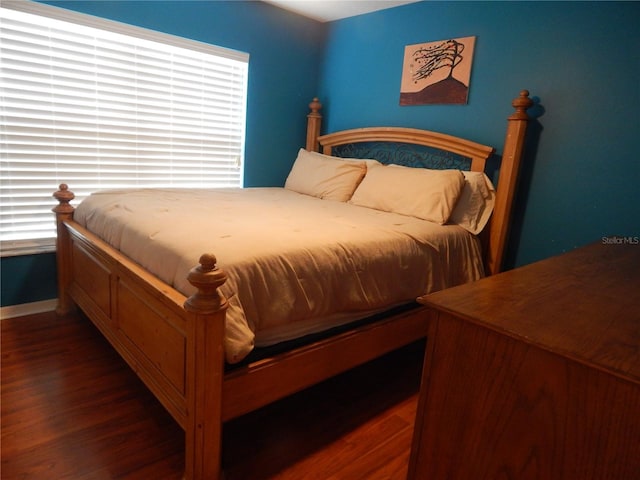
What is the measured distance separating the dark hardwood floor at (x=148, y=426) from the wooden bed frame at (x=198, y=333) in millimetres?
203

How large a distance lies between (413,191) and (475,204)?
1.28 ft

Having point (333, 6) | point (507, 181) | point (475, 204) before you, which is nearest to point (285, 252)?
point (475, 204)

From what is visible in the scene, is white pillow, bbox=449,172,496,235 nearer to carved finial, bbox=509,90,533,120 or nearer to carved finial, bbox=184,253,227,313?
carved finial, bbox=509,90,533,120

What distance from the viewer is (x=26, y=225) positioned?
2.58 metres

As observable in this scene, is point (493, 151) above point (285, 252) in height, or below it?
above

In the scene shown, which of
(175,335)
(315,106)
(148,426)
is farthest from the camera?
(315,106)

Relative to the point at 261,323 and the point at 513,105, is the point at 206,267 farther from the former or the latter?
the point at 513,105

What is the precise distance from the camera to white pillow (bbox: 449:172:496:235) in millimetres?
2488

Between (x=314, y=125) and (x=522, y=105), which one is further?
(x=314, y=125)

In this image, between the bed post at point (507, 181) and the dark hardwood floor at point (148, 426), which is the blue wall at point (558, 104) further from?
the dark hardwood floor at point (148, 426)

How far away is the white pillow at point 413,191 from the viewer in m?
2.41

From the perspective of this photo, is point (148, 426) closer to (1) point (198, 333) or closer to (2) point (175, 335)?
(2) point (175, 335)

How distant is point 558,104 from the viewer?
237cm

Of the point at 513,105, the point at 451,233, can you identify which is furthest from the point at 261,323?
the point at 513,105
